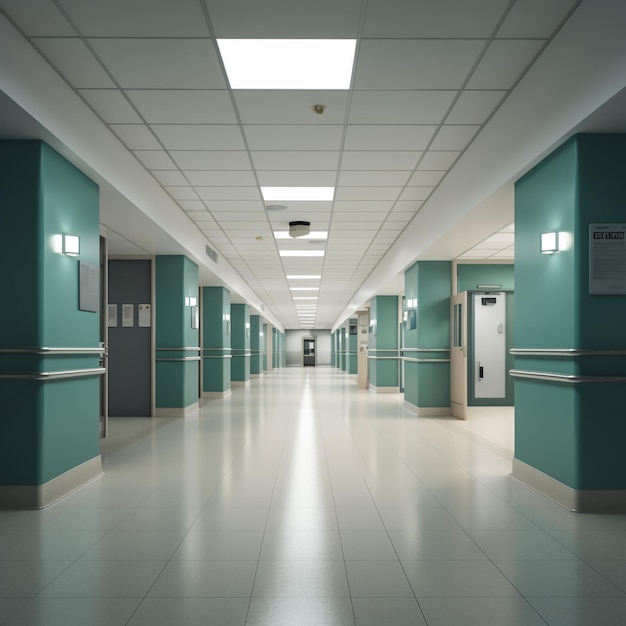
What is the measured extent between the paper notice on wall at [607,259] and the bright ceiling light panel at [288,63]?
6.97 feet

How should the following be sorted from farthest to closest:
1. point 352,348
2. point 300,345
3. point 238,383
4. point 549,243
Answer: point 300,345
point 352,348
point 238,383
point 549,243

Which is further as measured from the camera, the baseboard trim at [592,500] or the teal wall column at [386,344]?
the teal wall column at [386,344]

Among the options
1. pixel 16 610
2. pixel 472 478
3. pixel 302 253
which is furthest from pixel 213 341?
pixel 16 610

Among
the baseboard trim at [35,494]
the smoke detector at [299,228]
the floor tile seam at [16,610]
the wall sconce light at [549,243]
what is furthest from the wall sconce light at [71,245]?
the smoke detector at [299,228]

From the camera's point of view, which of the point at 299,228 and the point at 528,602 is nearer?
the point at 528,602

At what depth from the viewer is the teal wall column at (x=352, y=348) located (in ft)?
86.6

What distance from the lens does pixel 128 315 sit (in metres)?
9.95

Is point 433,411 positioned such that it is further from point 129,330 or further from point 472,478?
point 129,330

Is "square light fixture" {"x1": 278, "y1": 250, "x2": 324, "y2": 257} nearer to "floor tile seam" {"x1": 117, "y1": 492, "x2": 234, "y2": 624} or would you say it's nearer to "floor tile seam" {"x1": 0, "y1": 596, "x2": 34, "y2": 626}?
"floor tile seam" {"x1": 117, "y1": 492, "x2": 234, "y2": 624}

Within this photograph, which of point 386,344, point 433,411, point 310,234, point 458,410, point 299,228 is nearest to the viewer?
point 299,228

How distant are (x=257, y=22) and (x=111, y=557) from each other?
129 inches

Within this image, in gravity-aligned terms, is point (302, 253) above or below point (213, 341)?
above

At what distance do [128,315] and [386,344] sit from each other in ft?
25.1

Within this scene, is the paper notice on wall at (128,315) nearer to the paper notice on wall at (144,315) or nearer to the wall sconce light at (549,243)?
the paper notice on wall at (144,315)
